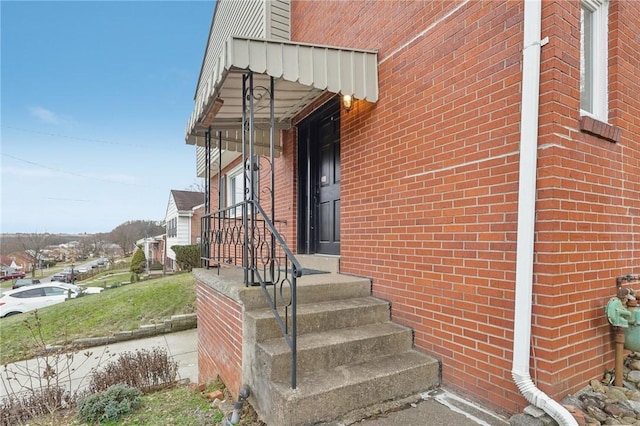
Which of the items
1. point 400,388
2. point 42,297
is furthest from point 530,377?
point 42,297

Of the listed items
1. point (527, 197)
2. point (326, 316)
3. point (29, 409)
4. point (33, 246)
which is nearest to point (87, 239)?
point (33, 246)

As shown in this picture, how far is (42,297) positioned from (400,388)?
52.4 feet

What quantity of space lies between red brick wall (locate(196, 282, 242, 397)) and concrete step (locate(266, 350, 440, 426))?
0.79m

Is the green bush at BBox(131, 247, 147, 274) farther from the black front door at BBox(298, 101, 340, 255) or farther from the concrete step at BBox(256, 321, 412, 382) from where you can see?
the concrete step at BBox(256, 321, 412, 382)

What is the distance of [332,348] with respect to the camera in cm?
244

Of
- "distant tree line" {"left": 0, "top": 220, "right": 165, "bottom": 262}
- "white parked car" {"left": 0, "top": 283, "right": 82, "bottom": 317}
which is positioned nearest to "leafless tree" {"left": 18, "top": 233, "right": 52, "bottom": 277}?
"distant tree line" {"left": 0, "top": 220, "right": 165, "bottom": 262}

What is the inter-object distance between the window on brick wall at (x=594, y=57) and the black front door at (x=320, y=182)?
2.64 metres

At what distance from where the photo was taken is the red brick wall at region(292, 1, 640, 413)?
2010 mm

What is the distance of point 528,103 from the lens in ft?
6.70

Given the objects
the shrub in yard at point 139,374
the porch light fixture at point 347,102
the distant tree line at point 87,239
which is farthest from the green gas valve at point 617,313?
the distant tree line at point 87,239

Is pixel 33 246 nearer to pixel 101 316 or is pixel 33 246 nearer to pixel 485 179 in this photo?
pixel 101 316

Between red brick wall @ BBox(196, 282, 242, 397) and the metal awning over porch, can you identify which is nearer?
the metal awning over porch

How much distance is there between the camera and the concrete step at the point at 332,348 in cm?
226

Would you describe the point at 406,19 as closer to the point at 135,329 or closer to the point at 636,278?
the point at 636,278
